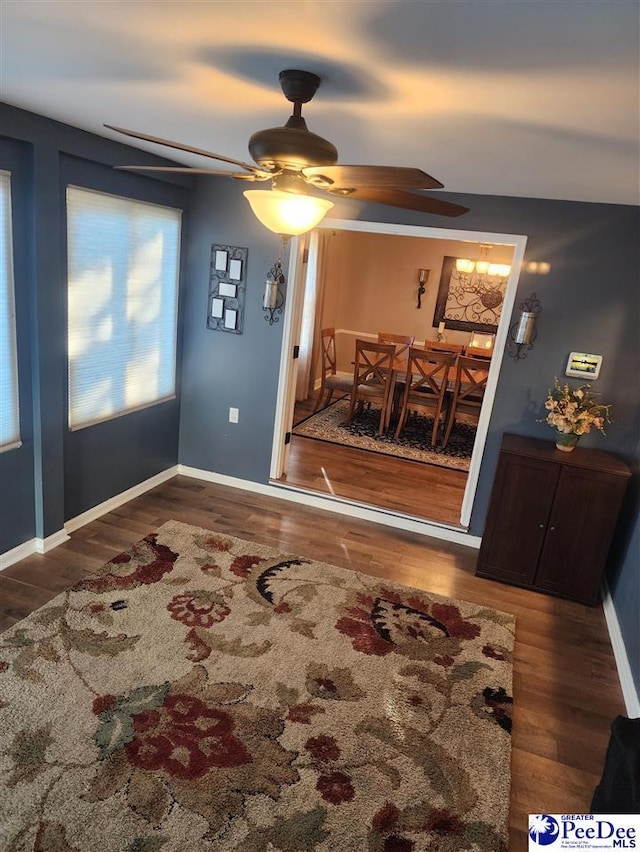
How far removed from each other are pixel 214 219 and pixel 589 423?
3.01 m

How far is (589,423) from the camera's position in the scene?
11.4 feet

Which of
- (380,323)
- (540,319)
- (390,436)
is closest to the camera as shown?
(540,319)

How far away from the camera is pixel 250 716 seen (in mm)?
2363

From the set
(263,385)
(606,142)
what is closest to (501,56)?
(606,142)

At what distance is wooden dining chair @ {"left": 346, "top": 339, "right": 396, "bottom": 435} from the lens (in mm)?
6094

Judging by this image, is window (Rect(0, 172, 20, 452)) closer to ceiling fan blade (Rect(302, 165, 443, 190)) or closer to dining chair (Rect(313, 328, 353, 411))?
ceiling fan blade (Rect(302, 165, 443, 190))

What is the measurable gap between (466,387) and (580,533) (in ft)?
8.76

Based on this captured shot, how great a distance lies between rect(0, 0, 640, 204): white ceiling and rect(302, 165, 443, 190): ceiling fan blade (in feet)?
0.94

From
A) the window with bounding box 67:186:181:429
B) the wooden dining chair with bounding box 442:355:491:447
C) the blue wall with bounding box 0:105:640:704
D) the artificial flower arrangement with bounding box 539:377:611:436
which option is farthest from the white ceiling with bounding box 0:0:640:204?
the wooden dining chair with bounding box 442:355:491:447

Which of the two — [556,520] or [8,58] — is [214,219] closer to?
[8,58]

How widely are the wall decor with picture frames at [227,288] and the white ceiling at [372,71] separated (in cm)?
153

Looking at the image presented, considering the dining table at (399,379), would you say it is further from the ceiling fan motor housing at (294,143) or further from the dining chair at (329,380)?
the ceiling fan motor housing at (294,143)

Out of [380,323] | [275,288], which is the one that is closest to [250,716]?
[275,288]

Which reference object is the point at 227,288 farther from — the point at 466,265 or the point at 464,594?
the point at 466,265
